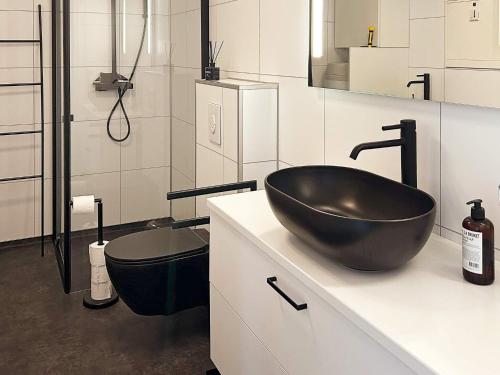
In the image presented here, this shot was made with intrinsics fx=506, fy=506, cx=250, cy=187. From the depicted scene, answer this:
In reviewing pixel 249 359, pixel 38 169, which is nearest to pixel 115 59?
pixel 38 169

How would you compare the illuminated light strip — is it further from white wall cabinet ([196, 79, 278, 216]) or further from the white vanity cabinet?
the white vanity cabinet

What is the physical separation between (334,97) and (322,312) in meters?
0.95

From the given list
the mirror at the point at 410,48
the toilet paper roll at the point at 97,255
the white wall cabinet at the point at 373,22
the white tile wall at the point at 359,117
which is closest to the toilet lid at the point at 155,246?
the toilet paper roll at the point at 97,255

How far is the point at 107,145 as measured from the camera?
2875 millimetres

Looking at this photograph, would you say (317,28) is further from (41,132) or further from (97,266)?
(41,132)

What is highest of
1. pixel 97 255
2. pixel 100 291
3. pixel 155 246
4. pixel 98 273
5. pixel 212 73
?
pixel 212 73

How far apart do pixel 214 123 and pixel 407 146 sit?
124cm

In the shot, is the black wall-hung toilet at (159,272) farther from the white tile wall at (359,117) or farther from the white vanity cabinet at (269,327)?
the white tile wall at (359,117)

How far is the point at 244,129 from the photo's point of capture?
7.42 feet

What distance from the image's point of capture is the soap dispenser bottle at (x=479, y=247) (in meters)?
1.14

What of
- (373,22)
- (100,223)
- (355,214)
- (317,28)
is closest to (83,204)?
(100,223)

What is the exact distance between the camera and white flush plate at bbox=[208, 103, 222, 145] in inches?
96.0

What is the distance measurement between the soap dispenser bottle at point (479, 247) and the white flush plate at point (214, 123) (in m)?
1.48

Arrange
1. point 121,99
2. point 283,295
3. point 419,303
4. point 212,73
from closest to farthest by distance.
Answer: point 419,303
point 283,295
point 212,73
point 121,99
